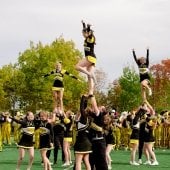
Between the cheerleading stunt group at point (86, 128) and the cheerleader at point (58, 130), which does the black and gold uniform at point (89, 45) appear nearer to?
the cheerleading stunt group at point (86, 128)

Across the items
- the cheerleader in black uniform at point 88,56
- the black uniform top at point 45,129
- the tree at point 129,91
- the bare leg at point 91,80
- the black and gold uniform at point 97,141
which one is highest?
the tree at point 129,91

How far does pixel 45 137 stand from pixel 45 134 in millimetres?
139

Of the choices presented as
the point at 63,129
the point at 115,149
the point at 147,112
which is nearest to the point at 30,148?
the point at 63,129

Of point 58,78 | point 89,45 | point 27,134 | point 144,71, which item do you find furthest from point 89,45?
point 58,78

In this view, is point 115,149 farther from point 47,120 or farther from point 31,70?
point 31,70

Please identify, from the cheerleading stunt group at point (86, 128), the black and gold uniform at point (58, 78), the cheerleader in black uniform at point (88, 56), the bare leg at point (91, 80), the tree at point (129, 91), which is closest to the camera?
the cheerleading stunt group at point (86, 128)

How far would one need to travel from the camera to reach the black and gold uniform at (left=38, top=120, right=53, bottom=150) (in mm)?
17123

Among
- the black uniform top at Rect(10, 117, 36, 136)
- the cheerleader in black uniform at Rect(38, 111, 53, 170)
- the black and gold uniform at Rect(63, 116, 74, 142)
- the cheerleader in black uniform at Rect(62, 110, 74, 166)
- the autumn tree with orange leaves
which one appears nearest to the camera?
the cheerleader in black uniform at Rect(38, 111, 53, 170)

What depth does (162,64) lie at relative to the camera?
8150cm

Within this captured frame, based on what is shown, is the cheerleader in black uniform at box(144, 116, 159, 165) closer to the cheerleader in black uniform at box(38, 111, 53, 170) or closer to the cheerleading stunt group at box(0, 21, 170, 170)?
the cheerleading stunt group at box(0, 21, 170, 170)

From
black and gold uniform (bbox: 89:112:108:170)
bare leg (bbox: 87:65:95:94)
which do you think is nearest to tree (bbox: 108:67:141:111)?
bare leg (bbox: 87:65:95:94)

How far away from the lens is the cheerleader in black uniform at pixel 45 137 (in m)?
16.7

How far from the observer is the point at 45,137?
17.4m

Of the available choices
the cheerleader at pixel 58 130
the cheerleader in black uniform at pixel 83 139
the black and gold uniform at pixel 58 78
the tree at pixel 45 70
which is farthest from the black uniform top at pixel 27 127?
the tree at pixel 45 70
